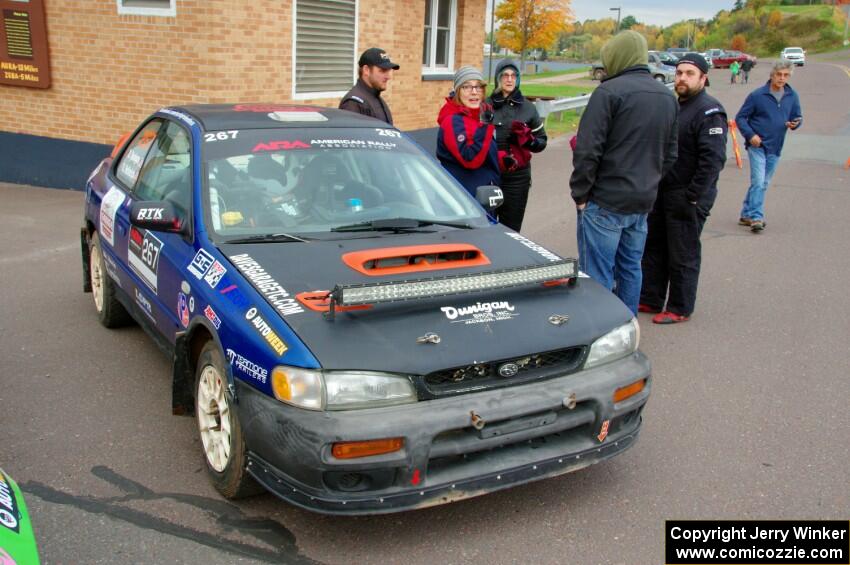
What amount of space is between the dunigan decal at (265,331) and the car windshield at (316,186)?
70 centimetres

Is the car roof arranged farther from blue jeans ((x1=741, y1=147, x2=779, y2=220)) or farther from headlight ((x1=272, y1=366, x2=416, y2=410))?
blue jeans ((x1=741, y1=147, x2=779, y2=220))

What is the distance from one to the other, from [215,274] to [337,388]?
98 centimetres

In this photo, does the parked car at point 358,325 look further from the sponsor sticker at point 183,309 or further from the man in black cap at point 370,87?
the man in black cap at point 370,87

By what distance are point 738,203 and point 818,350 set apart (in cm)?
587

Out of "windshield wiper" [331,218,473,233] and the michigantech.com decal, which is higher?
"windshield wiper" [331,218,473,233]

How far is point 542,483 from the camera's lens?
3.73 meters

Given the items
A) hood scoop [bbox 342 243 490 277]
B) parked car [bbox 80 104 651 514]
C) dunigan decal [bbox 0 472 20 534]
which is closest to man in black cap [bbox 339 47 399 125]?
parked car [bbox 80 104 651 514]

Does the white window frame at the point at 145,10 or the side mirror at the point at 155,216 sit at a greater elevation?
the white window frame at the point at 145,10

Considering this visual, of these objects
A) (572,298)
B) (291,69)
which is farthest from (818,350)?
(291,69)

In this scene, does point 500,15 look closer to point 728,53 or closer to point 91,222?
point 91,222

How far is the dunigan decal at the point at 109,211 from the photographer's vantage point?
4.95 metres

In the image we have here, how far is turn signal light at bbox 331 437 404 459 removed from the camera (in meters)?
2.90

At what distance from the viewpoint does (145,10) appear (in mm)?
9336

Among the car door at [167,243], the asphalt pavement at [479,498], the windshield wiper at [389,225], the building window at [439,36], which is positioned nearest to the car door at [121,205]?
the car door at [167,243]
